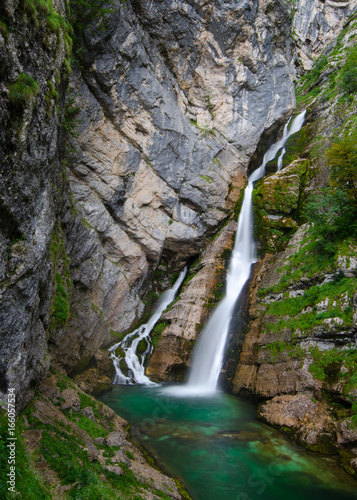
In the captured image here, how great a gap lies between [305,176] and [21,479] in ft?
80.5

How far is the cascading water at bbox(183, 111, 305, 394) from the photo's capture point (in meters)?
16.4

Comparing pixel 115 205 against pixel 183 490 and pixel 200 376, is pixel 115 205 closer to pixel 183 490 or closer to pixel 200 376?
pixel 200 376

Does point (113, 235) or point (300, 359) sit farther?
point (113, 235)

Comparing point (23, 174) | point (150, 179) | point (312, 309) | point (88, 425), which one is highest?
point (150, 179)

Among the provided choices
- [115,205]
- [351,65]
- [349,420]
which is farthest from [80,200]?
[351,65]

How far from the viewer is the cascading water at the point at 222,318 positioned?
16422mm

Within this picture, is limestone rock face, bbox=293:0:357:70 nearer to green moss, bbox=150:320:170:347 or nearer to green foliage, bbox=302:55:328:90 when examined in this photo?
green foliage, bbox=302:55:328:90

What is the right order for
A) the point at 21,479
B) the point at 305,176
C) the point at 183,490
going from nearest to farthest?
the point at 21,479 → the point at 183,490 → the point at 305,176

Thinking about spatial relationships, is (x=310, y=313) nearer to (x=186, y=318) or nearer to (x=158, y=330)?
(x=186, y=318)

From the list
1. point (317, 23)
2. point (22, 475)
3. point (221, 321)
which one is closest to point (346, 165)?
point (221, 321)

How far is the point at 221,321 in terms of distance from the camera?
59.6ft

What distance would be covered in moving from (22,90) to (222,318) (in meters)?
15.2

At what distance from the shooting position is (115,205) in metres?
19.8

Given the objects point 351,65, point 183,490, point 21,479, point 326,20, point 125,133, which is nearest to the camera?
point 21,479
